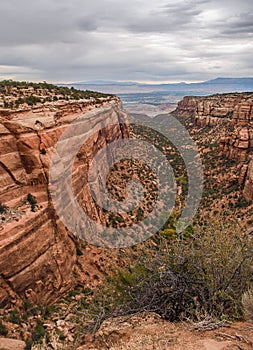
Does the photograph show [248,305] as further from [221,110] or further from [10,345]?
[221,110]

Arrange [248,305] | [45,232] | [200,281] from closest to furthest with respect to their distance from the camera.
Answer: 1. [248,305]
2. [200,281]
3. [45,232]

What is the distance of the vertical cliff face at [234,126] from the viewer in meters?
33.6

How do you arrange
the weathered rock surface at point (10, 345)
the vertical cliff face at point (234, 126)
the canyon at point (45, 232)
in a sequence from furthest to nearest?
the vertical cliff face at point (234, 126)
the canyon at point (45, 232)
the weathered rock surface at point (10, 345)

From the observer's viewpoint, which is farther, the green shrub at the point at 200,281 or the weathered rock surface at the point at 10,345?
the weathered rock surface at the point at 10,345

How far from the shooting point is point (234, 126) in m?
51.3

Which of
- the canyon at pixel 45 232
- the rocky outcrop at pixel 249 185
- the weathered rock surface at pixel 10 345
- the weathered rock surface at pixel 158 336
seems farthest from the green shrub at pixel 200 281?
the rocky outcrop at pixel 249 185

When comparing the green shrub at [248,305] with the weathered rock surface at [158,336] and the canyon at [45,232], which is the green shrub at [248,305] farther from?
the canyon at [45,232]

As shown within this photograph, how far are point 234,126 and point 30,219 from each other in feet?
147

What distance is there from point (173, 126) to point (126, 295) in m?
80.6

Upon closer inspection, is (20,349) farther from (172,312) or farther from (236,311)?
(236,311)

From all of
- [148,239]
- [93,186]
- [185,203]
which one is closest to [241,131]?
[185,203]

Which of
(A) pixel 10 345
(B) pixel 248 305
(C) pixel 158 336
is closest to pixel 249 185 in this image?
(B) pixel 248 305

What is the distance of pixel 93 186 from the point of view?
78.6ft

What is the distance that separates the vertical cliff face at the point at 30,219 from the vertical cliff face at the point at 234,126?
2154 centimetres
